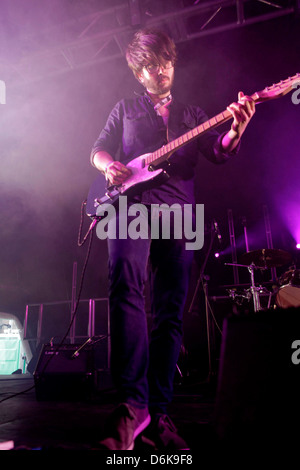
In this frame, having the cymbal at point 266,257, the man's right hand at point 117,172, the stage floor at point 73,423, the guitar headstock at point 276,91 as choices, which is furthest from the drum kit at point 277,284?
the man's right hand at point 117,172

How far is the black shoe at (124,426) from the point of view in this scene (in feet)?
3.65

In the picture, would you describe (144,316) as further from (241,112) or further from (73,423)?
(241,112)

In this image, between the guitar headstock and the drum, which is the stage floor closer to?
the guitar headstock

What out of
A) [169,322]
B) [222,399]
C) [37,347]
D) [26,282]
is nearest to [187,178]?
[169,322]

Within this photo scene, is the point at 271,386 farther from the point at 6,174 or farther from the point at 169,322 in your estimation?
the point at 6,174

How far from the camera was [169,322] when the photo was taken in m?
1.57

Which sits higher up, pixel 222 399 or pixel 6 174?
pixel 6 174

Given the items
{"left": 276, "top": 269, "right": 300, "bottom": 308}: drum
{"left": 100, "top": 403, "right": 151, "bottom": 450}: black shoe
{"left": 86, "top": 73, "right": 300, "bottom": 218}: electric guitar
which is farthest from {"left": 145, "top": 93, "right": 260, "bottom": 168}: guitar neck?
{"left": 276, "top": 269, "right": 300, "bottom": 308}: drum

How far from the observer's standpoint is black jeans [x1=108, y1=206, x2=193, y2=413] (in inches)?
53.1

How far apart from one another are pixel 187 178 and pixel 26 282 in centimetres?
749

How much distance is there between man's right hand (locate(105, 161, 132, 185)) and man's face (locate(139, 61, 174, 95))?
2.19ft

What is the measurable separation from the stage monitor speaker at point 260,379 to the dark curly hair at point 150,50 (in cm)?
178

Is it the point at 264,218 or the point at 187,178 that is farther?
the point at 264,218

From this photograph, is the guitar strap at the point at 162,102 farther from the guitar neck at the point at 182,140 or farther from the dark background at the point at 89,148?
the dark background at the point at 89,148
